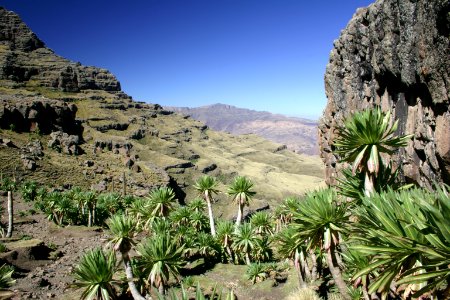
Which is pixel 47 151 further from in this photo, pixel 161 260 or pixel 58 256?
pixel 161 260

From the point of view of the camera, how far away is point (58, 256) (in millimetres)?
24938

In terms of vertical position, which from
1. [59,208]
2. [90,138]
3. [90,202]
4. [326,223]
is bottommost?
[59,208]

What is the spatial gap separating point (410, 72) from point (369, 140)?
6.91m

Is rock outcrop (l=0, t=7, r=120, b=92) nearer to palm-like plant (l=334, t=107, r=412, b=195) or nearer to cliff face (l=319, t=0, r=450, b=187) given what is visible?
cliff face (l=319, t=0, r=450, b=187)

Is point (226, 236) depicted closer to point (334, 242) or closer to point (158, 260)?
point (158, 260)

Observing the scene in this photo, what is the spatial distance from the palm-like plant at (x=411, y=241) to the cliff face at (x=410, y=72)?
25.1ft

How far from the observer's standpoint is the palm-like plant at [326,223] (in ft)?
32.5

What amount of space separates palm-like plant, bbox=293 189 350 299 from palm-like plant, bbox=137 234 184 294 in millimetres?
6611

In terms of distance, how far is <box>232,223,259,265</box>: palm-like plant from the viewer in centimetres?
2434

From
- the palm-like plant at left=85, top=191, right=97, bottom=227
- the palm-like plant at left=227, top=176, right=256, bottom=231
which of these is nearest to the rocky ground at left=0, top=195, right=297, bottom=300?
the palm-like plant at left=227, top=176, right=256, bottom=231

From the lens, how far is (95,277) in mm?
11516

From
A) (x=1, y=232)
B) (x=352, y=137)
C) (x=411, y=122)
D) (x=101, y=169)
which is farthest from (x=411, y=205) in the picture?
(x=101, y=169)

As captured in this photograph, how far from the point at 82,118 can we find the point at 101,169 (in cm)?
6265

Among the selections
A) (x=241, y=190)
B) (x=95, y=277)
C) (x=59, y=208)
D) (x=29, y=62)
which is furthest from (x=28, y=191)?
(x=29, y=62)
